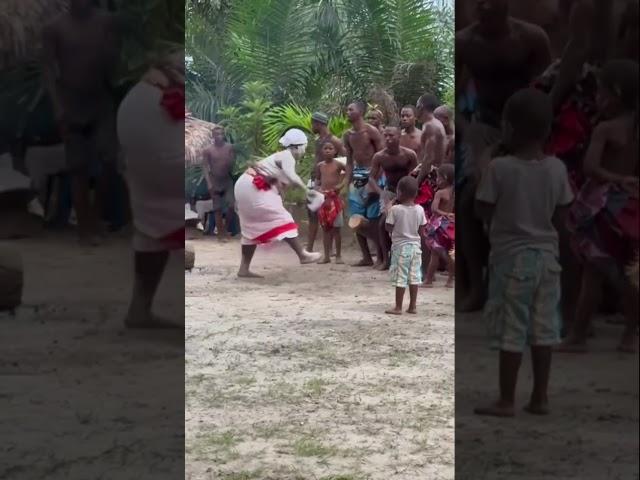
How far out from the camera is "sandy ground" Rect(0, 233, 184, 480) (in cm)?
201

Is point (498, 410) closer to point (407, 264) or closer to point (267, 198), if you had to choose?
point (407, 264)

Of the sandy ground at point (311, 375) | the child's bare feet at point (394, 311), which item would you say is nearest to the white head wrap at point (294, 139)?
the sandy ground at point (311, 375)

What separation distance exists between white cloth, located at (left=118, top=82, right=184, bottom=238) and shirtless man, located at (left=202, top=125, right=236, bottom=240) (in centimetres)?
642

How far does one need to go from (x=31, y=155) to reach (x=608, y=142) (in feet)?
3.82

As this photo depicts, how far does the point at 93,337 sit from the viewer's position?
204 centimetres

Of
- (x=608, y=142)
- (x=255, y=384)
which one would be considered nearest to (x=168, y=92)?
(x=608, y=142)

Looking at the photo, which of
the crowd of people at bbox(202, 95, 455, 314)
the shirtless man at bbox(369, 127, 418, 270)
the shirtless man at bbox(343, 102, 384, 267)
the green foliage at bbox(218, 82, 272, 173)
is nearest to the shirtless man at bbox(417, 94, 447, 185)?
the crowd of people at bbox(202, 95, 455, 314)

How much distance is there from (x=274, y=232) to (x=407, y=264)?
6.05ft

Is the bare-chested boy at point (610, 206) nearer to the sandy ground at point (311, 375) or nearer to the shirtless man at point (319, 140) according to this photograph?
the sandy ground at point (311, 375)

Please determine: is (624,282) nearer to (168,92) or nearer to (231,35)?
(168,92)

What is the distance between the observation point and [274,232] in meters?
8.26

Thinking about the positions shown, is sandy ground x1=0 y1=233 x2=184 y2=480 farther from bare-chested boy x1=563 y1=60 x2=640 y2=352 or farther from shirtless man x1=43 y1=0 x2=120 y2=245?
bare-chested boy x1=563 y1=60 x2=640 y2=352

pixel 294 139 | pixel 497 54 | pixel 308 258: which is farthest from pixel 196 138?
pixel 497 54

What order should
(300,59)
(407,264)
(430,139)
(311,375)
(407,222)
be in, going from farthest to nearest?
(300,59) → (430,139) → (407,264) → (407,222) → (311,375)
